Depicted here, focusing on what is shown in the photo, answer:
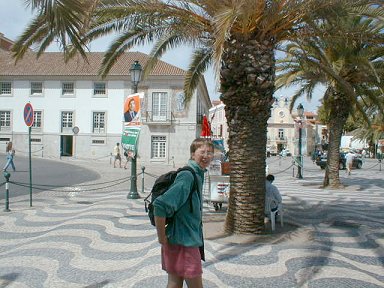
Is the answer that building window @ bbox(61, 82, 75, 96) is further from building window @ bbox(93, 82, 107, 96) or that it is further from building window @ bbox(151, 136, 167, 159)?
building window @ bbox(151, 136, 167, 159)

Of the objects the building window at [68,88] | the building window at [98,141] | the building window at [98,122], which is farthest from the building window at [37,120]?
the building window at [98,141]

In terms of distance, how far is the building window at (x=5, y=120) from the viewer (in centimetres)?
3916

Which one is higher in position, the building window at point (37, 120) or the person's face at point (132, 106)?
the building window at point (37, 120)

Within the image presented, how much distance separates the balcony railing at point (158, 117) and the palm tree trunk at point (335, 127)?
2220 centimetres

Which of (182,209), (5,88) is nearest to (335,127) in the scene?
(182,209)

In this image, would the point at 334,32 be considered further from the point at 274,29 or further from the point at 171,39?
the point at 171,39

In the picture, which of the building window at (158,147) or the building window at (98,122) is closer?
the building window at (158,147)

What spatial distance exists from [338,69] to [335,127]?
290cm

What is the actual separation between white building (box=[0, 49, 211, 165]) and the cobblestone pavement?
1036 inches

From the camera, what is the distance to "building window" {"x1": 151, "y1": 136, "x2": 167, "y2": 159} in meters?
35.9

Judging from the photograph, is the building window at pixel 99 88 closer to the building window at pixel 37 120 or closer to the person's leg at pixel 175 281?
the building window at pixel 37 120

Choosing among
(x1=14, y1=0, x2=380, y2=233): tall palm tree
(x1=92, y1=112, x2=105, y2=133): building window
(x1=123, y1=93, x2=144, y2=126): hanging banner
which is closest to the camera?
(x1=14, y1=0, x2=380, y2=233): tall palm tree

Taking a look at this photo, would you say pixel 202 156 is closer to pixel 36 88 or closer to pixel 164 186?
pixel 164 186

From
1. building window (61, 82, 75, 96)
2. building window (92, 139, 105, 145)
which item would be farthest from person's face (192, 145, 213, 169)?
building window (61, 82, 75, 96)
